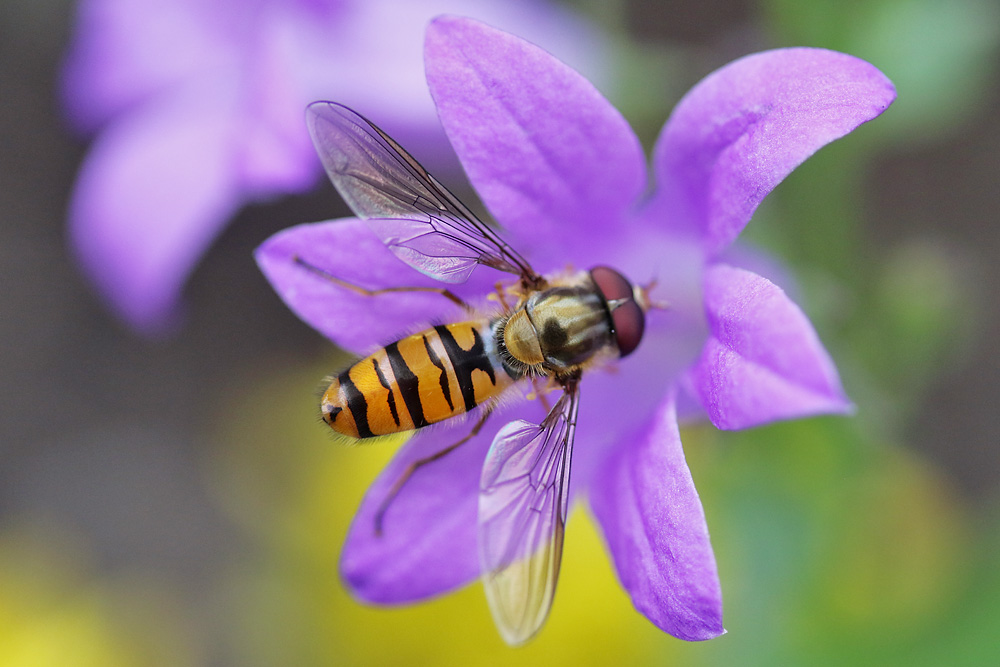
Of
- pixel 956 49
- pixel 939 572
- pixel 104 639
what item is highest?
pixel 956 49

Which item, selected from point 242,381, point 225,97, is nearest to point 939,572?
point 225,97

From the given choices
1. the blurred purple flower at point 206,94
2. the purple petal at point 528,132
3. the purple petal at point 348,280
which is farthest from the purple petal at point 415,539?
the blurred purple flower at point 206,94

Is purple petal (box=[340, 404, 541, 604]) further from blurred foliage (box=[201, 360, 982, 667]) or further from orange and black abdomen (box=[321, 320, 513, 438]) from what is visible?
blurred foliage (box=[201, 360, 982, 667])

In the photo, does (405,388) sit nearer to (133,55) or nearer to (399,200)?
(399,200)

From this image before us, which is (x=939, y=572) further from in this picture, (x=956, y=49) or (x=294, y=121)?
(x=294, y=121)

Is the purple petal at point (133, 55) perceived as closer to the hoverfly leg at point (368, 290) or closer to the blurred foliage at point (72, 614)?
the hoverfly leg at point (368, 290)

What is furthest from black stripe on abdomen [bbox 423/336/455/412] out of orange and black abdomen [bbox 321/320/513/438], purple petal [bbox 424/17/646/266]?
purple petal [bbox 424/17/646/266]
